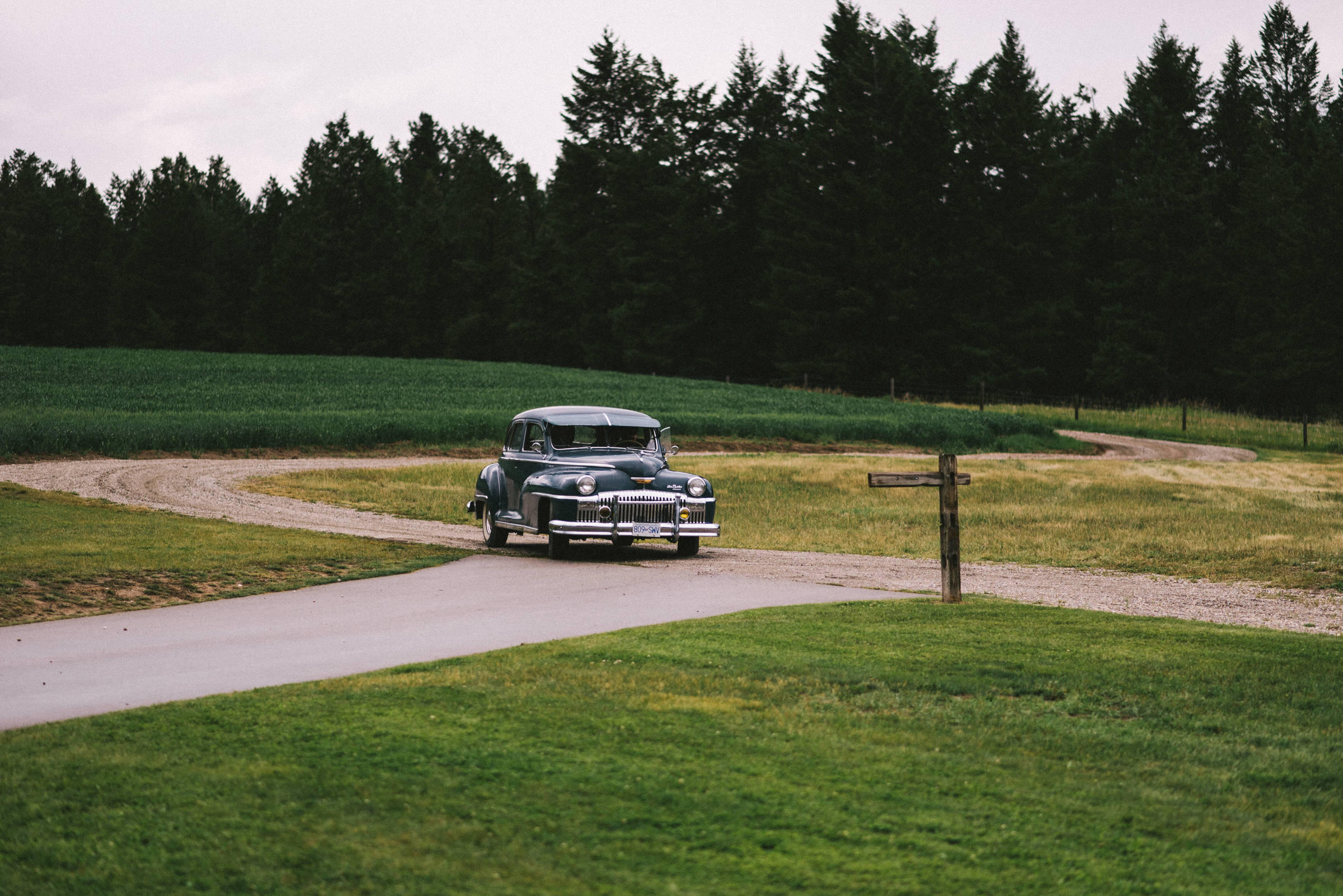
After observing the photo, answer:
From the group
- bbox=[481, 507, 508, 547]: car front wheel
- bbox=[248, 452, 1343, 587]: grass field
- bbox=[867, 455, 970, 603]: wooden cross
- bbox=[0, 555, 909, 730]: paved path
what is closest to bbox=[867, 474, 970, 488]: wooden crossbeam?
bbox=[867, 455, 970, 603]: wooden cross

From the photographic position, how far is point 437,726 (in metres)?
6.71

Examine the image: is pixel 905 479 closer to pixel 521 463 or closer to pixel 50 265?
pixel 521 463

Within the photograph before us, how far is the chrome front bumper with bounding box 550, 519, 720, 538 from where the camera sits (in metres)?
16.7

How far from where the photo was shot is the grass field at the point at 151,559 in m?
12.3

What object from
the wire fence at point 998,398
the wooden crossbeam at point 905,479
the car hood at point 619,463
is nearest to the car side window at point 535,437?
the car hood at point 619,463

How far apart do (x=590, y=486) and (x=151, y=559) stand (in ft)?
18.2

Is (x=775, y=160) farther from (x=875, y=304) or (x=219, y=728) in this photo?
(x=219, y=728)

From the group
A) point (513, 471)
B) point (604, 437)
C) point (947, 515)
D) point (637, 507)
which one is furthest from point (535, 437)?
point (947, 515)

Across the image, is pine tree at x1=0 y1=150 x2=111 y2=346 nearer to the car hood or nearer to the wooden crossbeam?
the car hood

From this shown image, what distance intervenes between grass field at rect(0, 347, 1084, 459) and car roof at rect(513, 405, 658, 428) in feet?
65.5

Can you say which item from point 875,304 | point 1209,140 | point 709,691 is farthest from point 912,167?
point 709,691

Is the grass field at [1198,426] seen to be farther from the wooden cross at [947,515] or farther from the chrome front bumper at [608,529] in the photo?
the wooden cross at [947,515]

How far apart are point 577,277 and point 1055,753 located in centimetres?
8332

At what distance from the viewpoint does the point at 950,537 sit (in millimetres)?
12586
